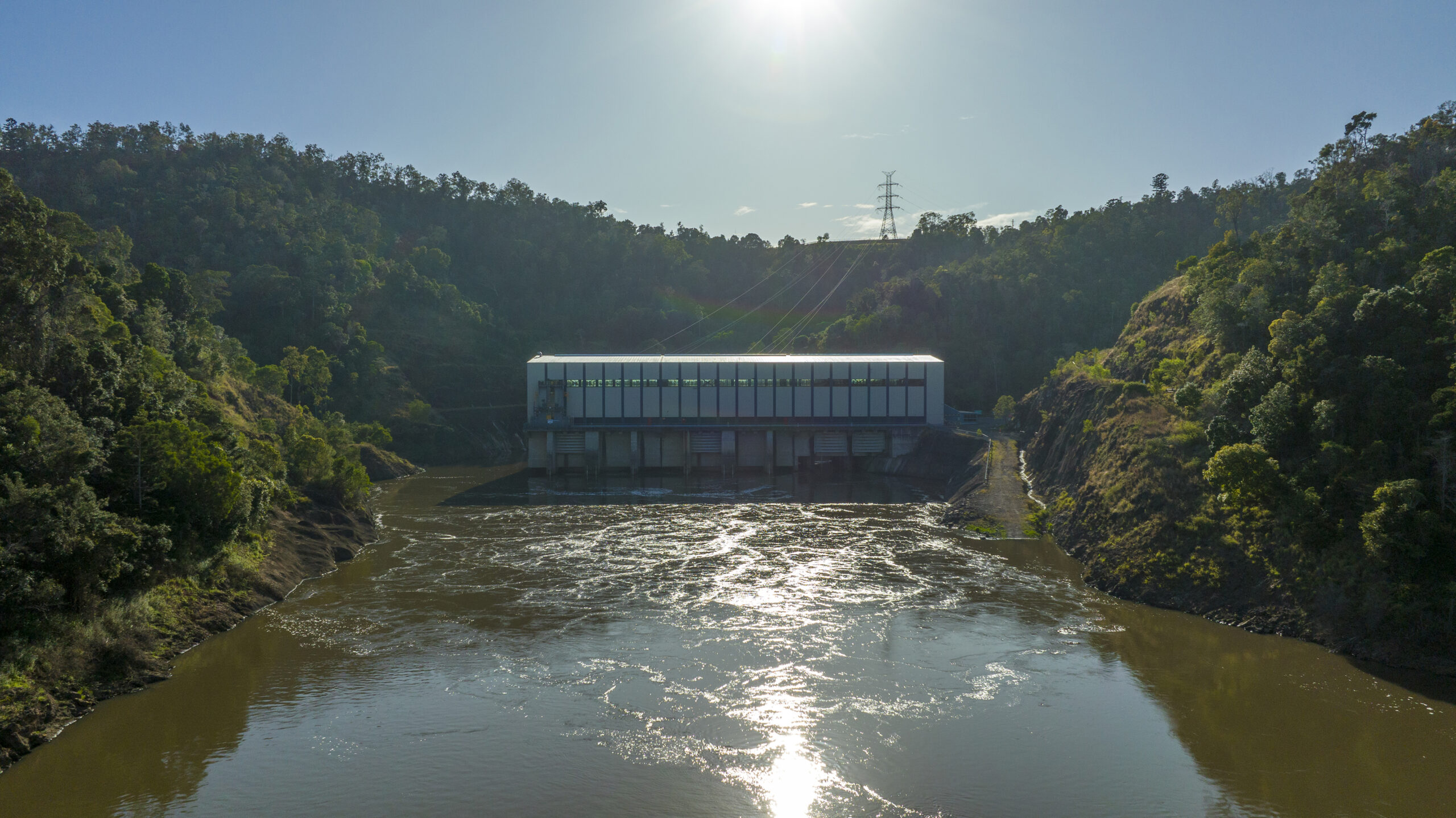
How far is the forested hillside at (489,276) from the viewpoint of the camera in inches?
4075

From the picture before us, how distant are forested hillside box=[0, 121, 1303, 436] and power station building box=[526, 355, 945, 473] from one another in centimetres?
1967

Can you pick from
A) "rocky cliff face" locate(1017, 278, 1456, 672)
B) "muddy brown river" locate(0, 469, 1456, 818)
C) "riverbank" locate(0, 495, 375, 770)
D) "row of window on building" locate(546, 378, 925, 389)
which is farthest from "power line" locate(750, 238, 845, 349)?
"muddy brown river" locate(0, 469, 1456, 818)

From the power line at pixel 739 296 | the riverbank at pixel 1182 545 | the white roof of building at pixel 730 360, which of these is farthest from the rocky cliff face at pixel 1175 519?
the power line at pixel 739 296

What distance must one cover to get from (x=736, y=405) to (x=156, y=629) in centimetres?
5524

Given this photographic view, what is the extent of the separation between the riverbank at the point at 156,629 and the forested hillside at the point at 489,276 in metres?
29.4

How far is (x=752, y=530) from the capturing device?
56656 millimetres

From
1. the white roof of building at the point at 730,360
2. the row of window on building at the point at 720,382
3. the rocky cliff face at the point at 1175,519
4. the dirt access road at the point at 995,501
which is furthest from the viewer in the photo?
the white roof of building at the point at 730,360

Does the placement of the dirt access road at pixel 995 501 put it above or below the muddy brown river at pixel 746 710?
above

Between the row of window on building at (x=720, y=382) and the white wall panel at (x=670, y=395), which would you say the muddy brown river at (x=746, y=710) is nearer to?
the white wall panel at (x=670, y=395)

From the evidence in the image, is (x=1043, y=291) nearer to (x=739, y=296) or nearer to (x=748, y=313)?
(x=748, y=313)

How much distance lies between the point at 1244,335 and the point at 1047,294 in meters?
70.6

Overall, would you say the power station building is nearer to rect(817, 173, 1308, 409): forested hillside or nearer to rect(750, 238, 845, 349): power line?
rect(817, 173, 1308, 409): forested hillside

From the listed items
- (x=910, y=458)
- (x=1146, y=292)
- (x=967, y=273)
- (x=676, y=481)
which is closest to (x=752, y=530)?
(x=676, y=481)

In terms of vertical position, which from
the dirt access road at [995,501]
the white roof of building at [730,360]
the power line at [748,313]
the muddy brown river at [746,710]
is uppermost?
the power line at [748,313]
